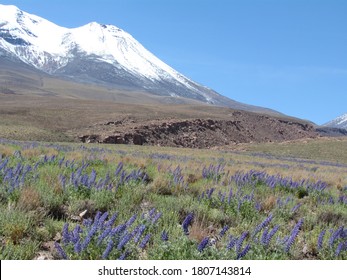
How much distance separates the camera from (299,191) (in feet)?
32.7

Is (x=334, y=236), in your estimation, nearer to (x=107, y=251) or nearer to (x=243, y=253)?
(x=243, y=253)

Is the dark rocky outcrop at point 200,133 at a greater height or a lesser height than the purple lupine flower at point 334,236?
lesser

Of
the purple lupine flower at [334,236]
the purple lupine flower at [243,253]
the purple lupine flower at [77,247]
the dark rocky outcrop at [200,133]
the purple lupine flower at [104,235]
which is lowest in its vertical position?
the dark rocky outcrop at [200,133]

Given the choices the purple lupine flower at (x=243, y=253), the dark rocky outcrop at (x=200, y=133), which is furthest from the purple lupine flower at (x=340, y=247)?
the dark rocky outcrop at (x=200, y=133)

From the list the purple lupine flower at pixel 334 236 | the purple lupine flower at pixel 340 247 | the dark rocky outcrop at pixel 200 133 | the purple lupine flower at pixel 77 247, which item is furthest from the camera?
the dark rocky outcrop at pixel 200 133

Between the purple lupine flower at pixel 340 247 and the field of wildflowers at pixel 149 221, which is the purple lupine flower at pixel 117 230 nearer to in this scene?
the field of wildflowers at pixel 149 221

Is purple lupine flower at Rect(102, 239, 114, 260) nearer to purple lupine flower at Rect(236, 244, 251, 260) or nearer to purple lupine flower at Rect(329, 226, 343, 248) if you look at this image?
purple lupine flower at Rect(236, 244, 251, 260)

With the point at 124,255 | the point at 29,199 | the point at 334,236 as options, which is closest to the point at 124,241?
the point at 124,255

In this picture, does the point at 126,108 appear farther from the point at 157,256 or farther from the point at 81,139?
the point at 157,256

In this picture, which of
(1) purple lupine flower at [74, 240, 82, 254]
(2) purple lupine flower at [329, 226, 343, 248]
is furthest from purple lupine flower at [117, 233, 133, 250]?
(2) purple lupine flower at [329, 226, 343, 248]

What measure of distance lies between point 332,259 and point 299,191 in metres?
5.05

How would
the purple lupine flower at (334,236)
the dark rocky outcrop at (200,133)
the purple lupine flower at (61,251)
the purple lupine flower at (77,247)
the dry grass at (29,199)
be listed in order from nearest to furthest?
the purple lupine flower at (61,251) < the purple lupine flower at (77,247) < the purple lupine flower at (334,236) < the dry grass at (29,199) < the dark rocky outcrop at (200,133)

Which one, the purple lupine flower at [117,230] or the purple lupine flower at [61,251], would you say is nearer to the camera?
the purple lupine flower at [61,251]
